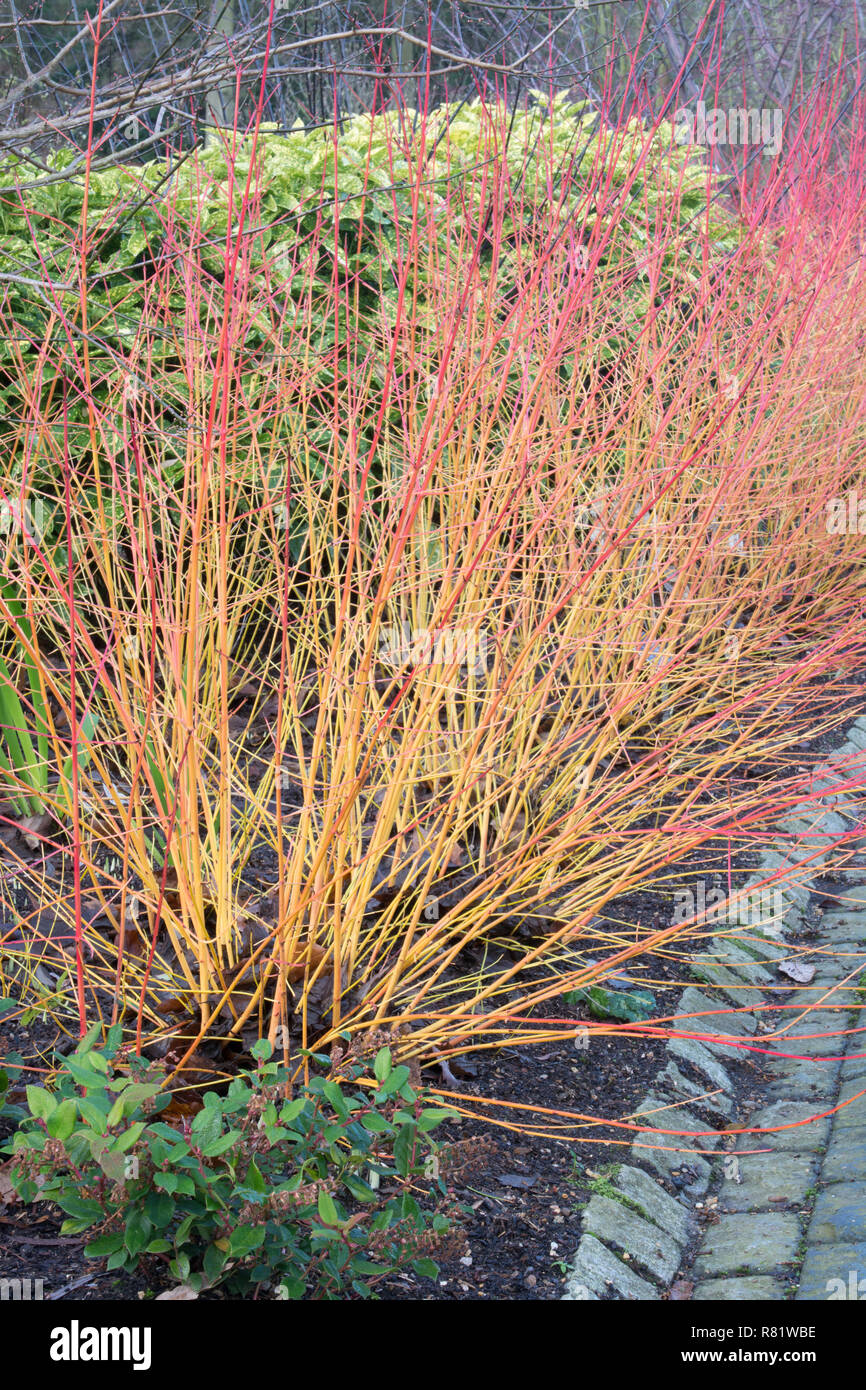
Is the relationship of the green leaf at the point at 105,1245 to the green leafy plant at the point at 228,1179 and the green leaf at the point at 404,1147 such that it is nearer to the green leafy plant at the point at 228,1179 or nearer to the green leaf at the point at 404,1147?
the green leafy plant at the point at 228,1179

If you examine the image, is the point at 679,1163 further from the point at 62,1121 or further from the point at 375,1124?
the point at 62,1121

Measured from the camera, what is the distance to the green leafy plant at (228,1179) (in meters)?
1.67

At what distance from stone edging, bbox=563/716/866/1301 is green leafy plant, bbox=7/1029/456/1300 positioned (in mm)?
423

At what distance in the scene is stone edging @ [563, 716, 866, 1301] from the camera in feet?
6.88

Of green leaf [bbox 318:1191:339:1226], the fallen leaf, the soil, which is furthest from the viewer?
the fallen leaf

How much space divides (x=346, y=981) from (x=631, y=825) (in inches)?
54.5

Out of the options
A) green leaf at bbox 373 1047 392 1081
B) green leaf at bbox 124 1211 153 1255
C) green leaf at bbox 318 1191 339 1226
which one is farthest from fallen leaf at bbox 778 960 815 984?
green leaf at bbox 124 1211 153 1255

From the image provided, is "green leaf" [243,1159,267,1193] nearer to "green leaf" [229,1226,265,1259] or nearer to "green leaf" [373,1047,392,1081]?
"green leaf" [229,1226,265,1259]

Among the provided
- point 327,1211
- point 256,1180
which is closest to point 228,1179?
point 256,1180

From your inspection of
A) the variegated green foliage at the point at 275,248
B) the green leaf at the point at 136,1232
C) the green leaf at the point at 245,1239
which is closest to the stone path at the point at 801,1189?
the green leaf at the point at 245,1239

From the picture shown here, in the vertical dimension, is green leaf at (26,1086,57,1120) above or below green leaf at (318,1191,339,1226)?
above
